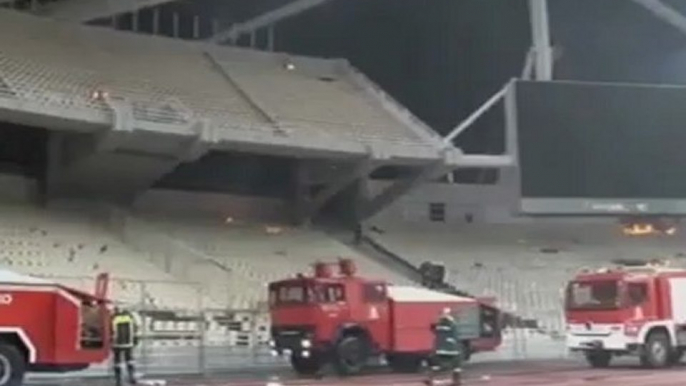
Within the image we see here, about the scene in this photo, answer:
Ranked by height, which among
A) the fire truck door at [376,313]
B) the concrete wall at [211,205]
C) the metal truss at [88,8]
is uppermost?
the metal truss at [88,8]

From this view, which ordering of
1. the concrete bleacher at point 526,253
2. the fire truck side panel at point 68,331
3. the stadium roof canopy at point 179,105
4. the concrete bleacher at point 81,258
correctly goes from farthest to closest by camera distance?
the concrete bleacher at point 526,253, the stadium roof canopy at point 179,105, the concrete bleacher at point 81,258, the fire truck side panel at point 68,331

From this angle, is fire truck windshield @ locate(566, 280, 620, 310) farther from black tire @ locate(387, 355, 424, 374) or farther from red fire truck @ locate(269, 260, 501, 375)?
black tire @ locate(387, 355, 424, 374)

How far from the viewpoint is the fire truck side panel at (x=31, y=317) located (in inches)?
800

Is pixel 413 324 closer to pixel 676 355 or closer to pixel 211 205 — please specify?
pixel 676 355

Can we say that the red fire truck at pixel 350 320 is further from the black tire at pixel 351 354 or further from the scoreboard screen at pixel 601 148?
the scoreboard screen at pixel 601 148

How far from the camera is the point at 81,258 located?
37031mm

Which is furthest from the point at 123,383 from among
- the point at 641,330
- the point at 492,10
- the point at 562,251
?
the point at 492,10

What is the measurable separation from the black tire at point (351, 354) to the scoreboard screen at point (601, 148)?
20.5 meters

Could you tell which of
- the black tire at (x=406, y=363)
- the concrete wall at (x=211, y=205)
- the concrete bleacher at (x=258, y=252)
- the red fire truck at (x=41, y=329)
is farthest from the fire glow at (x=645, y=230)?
the red fire truck at (x=41, y=329)

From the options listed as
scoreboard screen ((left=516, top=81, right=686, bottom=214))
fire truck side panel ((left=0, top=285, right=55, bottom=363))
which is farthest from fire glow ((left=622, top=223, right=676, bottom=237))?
fire truck side panel ((left=0, top=285, right=55, bottom=363))

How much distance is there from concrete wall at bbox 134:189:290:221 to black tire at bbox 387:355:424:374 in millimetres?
18022

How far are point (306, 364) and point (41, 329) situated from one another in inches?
347

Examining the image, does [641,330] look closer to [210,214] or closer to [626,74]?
[210,214]

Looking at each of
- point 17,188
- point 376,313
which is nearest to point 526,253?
point 17,188
